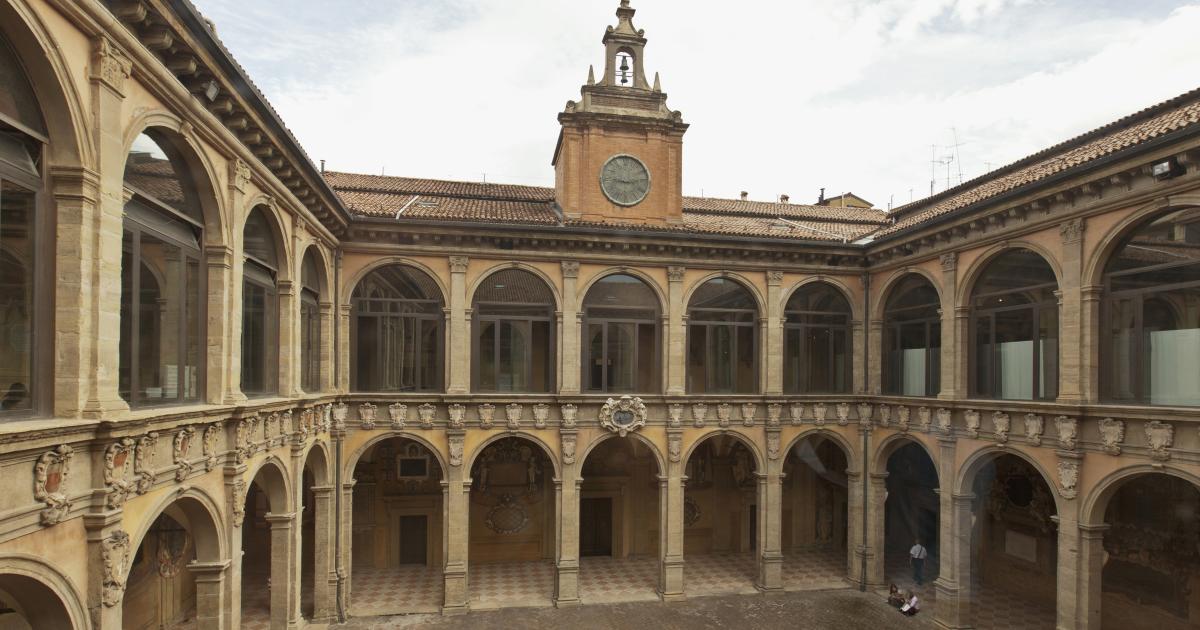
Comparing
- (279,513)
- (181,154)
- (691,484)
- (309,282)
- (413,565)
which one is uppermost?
(181,154)

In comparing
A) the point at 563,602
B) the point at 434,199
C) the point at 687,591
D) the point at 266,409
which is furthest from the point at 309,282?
the point at 687,591

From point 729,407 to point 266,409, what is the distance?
521 inches

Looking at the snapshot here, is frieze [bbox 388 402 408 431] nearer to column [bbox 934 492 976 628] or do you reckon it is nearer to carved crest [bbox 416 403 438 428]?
carved crest [bbox 416 403 438 428]

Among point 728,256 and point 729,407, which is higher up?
point 728,256

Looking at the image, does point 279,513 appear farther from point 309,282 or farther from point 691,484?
point 691,484

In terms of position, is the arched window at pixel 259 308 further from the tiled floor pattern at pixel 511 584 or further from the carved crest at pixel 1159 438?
the carved crest at pixel 1159 438

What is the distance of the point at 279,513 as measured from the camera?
49.2 feet

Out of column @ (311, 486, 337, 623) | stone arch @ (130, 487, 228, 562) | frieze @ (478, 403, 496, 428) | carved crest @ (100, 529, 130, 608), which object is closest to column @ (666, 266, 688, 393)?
frieze @ (478, 403, 496, 428)

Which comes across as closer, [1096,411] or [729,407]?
[1096,411]

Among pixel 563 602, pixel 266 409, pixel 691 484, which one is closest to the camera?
pixel 266 409

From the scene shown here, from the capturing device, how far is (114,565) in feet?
25.9

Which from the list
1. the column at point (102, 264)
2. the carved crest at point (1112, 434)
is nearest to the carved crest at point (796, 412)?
the carved crest at point (1112, 434)

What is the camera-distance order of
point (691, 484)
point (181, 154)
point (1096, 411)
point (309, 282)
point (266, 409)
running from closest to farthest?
point (181, 154), point (266, 409), point (1096, 411), point (309, 282), point (691, 484)

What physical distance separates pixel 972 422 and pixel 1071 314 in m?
3.88
